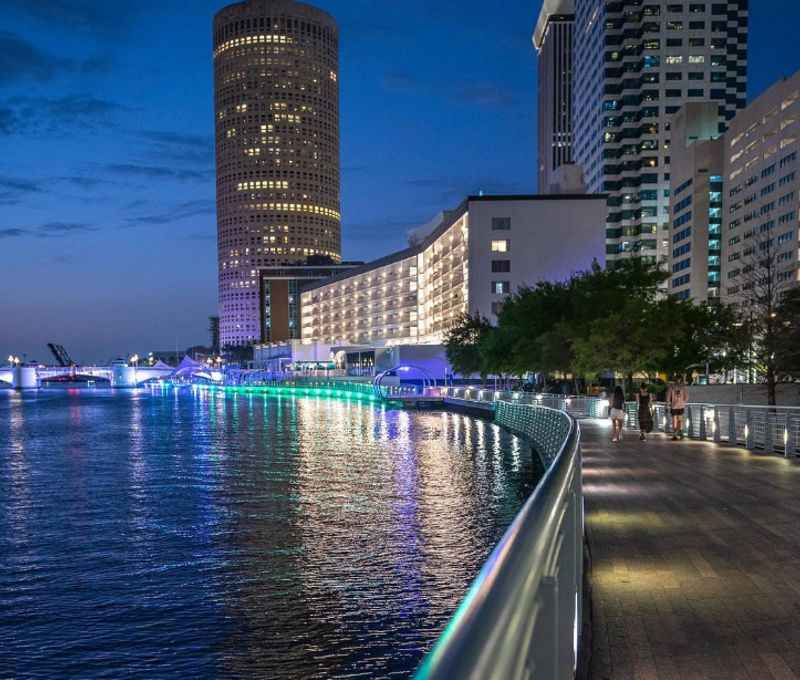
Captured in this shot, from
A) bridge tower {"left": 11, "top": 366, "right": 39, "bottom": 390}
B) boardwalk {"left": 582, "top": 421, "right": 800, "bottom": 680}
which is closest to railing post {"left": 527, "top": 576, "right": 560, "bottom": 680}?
boardwalk {"left": 582, "top": 421, "right": 800, "bottom": 680}

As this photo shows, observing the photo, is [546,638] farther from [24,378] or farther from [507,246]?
[24,378]

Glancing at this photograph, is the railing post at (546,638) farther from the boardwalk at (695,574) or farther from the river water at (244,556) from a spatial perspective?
the river water at (244,556)

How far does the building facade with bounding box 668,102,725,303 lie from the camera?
134000 millimetres

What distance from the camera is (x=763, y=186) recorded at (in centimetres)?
11912

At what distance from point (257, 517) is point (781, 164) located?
370ft

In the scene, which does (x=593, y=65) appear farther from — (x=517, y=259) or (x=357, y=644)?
(x=357, y=644)

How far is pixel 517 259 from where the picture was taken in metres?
111

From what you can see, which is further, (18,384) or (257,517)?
(18,384)

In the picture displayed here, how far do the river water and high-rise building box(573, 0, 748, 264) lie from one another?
130 metres

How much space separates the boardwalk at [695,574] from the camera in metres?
5.56

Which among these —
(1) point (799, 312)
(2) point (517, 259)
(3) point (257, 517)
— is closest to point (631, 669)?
(3) point (257, 517)

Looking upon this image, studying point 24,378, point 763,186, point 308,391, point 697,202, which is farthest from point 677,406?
point 24,378

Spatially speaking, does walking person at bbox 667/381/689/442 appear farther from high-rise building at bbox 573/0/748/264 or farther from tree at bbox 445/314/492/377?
high-rise building at bbox 573/0/748/264

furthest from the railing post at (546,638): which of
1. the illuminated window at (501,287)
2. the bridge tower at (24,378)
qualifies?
the bridge tower at (24,378)
